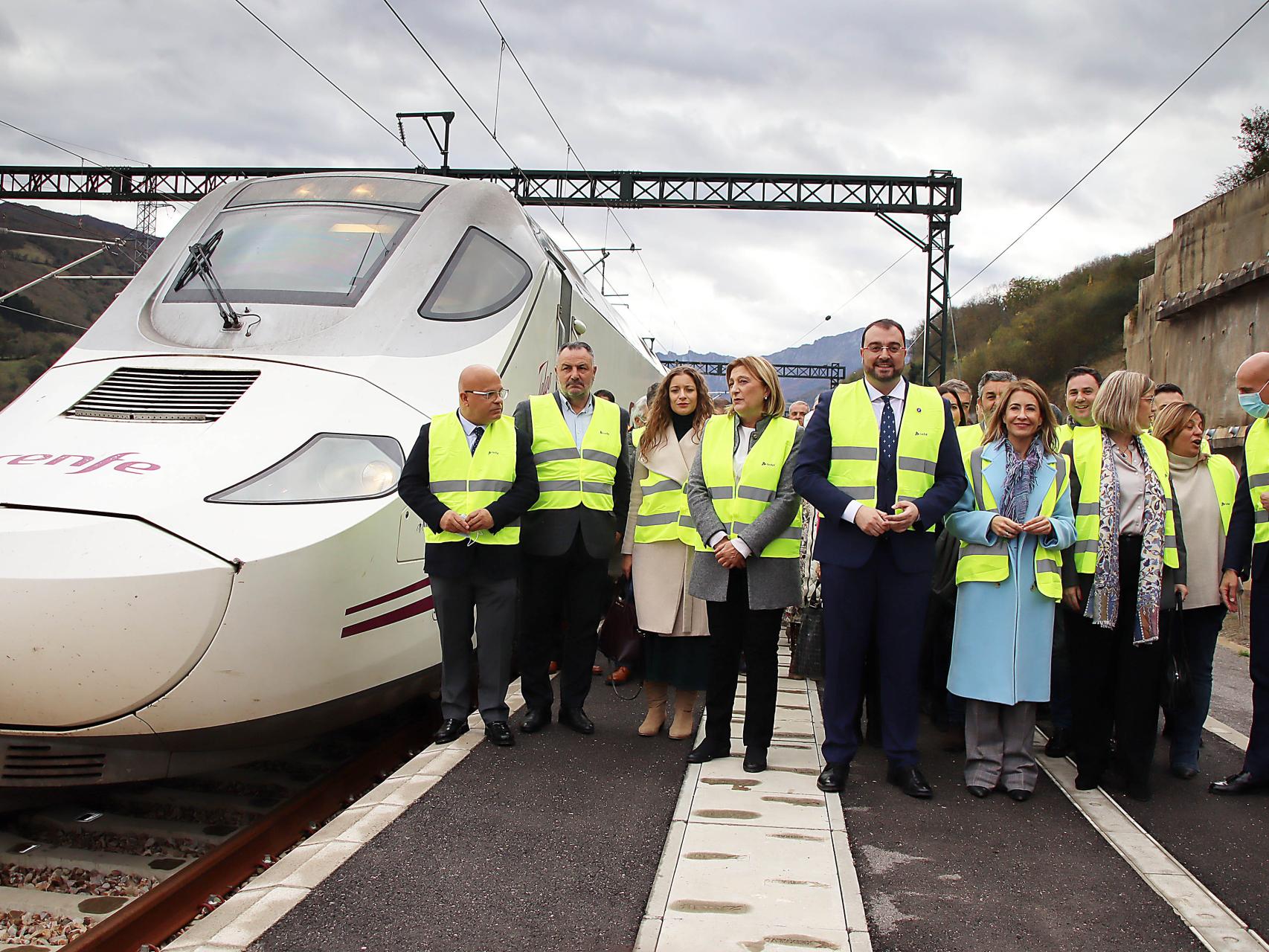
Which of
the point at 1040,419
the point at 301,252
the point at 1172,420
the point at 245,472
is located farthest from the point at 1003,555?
the point at 301,252

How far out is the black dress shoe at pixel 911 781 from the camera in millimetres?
4391

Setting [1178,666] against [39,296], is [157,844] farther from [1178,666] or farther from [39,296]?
[39,296]

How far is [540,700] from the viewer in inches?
207

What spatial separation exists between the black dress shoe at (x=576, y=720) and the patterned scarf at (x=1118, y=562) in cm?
242

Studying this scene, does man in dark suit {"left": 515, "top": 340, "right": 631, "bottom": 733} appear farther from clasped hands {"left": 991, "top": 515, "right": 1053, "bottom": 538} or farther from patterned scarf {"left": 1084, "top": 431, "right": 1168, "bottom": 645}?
patterned scarf {"left": 1084, "top": 431, "right": 1168, "bottom": 645}

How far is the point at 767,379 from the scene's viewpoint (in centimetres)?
480

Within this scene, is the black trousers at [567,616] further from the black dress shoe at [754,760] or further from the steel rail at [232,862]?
the black dress shoe at [754,760]

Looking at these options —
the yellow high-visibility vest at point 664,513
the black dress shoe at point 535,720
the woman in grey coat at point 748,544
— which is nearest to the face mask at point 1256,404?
the woman in grey coat at point 748,544

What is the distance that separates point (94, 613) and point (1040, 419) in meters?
3.82

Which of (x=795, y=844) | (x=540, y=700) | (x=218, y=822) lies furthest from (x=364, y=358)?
(x=795, y=844)

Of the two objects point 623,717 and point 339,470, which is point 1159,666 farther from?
point 339,470

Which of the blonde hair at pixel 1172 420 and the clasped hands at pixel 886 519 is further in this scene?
the blonde hair at pixel 1172 420

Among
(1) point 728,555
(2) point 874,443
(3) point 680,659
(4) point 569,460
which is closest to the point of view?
(2) point 874,443

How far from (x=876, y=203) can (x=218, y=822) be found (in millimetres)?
20747
